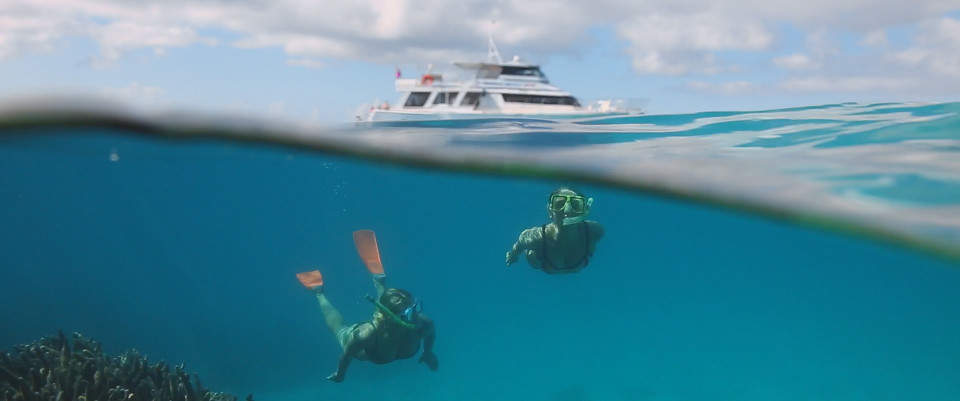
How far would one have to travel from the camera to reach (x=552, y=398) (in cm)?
1669

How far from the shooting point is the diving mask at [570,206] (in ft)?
28.1

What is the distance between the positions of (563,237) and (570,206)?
541mm

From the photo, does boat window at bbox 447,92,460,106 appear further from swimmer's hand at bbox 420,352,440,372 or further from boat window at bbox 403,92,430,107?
swimmer's hand at bbox 420,352,440,372

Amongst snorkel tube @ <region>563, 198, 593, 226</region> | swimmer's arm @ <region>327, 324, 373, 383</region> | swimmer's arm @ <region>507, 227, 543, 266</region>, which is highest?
snorkel tube @ <region>563, 198, 593, 226</region>

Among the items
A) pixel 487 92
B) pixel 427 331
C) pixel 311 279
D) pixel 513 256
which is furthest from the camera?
pixel 487 92

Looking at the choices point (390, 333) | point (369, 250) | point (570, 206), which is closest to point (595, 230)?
point (570, 206)

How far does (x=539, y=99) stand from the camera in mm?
28375

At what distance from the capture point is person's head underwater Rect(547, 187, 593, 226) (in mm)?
8570

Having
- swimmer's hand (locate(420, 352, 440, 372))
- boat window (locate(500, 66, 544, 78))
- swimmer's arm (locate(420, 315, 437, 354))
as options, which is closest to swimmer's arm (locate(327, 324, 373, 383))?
swimmer's arm (locate(420, 315, 437, 354))

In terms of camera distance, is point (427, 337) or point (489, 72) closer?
point (427, 337)

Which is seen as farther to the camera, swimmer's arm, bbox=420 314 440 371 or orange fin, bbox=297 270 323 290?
orange fin, bbox=297 270 323 290

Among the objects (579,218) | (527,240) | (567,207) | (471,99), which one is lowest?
(527,240)

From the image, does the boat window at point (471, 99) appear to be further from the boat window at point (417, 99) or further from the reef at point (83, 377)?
the reef at point (83, 377)

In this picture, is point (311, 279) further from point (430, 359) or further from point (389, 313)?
point (389, 313)
